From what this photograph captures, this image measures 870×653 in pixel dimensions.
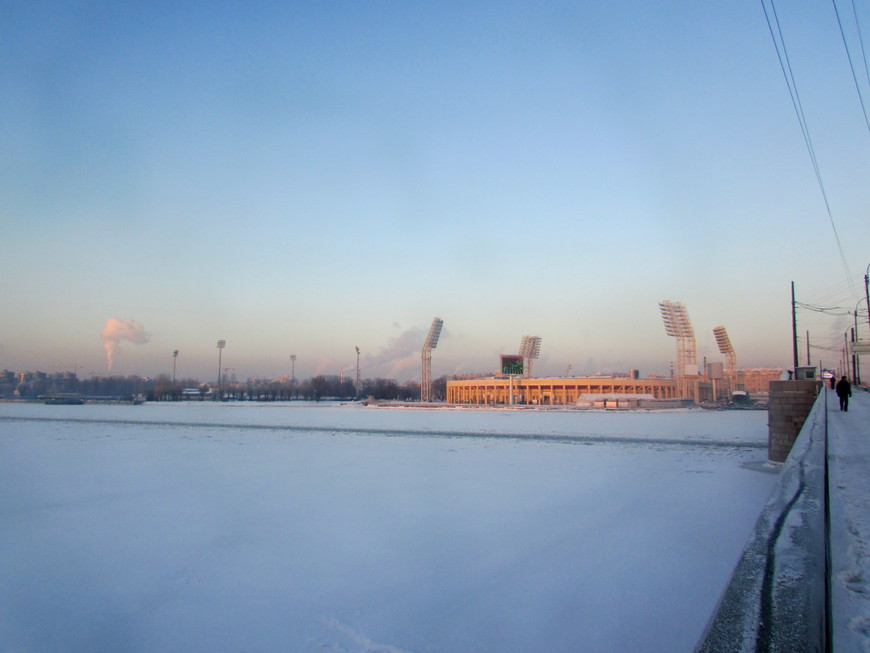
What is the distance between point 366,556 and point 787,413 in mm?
13000

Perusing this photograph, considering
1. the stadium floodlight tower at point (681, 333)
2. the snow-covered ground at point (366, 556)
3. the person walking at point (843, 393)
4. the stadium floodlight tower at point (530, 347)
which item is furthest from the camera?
the stadium floodlight tower at point (530, 347)

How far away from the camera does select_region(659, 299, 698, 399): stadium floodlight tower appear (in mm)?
71250

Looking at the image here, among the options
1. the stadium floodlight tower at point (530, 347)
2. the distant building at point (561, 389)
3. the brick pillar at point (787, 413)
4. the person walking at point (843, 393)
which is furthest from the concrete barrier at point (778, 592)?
the stadium floodlight tower at point (530, 347)

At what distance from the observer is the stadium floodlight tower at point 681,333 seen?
71.2 metres

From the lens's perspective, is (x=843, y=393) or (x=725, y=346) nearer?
(x=843, y=393)

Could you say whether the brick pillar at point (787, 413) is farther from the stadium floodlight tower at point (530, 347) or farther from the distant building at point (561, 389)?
the stadium floodlight tower at point (530, 347)

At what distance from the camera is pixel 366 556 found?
21.1 feet

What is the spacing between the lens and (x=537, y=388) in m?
83.1

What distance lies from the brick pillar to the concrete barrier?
40.1 ft

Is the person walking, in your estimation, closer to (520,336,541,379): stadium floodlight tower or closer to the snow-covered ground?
the snow-covered ground

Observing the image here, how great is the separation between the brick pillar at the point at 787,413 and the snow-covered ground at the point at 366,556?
7.37ft

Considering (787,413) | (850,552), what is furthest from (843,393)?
(850,552)

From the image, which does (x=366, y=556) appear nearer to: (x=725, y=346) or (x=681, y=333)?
(x=681, y=333)

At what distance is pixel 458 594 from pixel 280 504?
4566 millimetres
